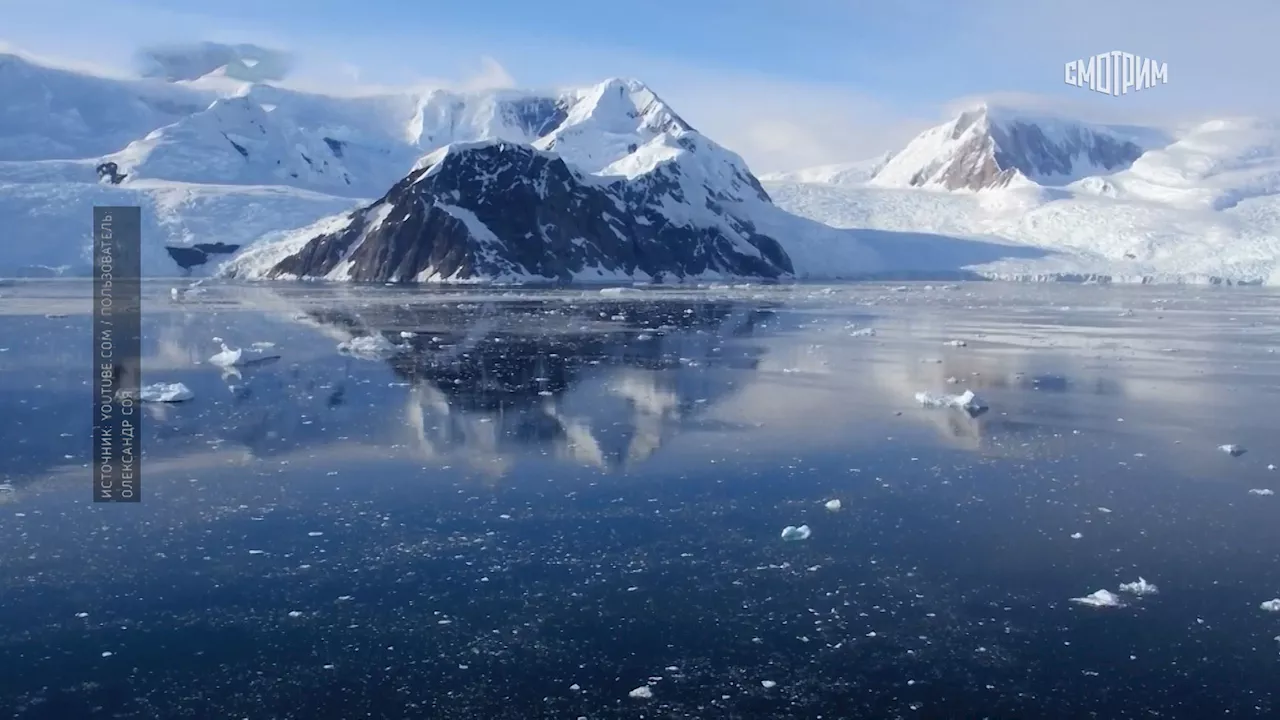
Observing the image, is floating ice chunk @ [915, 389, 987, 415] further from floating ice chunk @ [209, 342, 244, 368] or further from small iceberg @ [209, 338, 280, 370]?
floating ice chunk @ [209, 342, 244, 368]

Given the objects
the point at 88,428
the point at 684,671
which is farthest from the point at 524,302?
the point at 684,671

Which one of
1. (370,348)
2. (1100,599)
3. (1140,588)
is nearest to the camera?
(1100,599)

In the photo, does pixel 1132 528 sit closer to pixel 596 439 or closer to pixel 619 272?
pixel 596 439

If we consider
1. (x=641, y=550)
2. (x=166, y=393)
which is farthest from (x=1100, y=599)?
(x=166, y=393)

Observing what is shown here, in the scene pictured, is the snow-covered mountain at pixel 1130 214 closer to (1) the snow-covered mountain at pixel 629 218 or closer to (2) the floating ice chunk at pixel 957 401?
(1) the snow-covered mountain at pixel 629 218

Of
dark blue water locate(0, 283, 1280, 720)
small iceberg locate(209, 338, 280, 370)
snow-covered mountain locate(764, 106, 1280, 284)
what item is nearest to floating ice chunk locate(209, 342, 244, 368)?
small iceberg locate(209, 338, 280, 370)

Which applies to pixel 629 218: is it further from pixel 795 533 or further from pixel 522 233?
pixel 795 533

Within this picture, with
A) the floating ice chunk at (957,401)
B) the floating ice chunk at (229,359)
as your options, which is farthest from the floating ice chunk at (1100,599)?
the floating ice chunk at (229,359)
